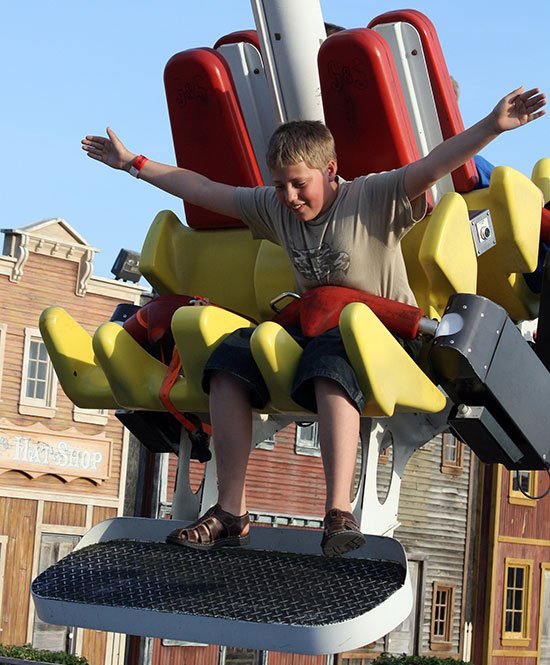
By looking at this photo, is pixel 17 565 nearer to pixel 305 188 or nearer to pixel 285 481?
pixel 285 481

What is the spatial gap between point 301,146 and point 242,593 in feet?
4.09

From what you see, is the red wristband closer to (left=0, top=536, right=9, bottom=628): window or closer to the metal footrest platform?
the metal footrest platform

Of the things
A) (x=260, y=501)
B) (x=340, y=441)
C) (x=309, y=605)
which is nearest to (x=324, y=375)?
(x=340, y=441)

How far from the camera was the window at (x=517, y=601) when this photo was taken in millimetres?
18328

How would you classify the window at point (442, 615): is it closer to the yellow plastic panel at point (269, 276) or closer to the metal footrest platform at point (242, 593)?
the yellow plastic panel at point (269, 276)

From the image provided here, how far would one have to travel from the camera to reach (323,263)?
353 cm

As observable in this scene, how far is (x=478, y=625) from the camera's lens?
18.2m

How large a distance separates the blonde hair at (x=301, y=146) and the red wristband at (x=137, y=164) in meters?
0.66

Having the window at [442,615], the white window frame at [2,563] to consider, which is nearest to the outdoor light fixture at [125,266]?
the white window frame at [2,563]

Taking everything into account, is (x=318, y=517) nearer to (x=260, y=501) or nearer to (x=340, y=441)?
(x=260, y=501)

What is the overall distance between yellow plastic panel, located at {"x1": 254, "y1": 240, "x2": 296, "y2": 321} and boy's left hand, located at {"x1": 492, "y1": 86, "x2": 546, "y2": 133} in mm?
1064

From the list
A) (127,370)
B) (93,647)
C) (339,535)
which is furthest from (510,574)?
(339,535)

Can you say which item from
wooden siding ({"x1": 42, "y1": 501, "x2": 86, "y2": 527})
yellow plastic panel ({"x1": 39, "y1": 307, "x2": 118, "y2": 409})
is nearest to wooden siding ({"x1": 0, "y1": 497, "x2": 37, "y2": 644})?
wooden siding ({"x1": 42, "y1": 501, "x2": 86, "y2": 527})

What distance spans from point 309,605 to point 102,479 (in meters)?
11.7
